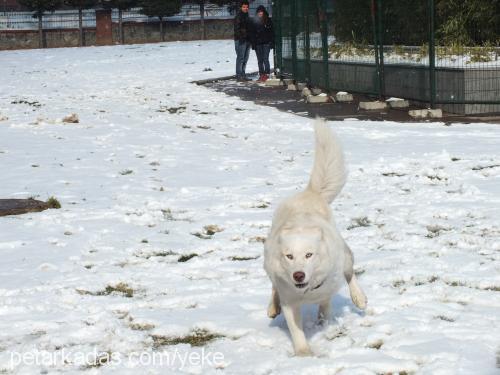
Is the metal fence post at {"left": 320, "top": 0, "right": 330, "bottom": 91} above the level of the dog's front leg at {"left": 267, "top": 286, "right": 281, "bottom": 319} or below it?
above

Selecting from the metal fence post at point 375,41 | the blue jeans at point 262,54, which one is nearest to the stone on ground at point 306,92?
the metal fence post at point 375,41

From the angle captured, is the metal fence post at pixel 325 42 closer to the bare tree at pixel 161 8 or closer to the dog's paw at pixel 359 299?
the dog's paw at pixel 359 299

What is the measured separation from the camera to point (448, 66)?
13961mm

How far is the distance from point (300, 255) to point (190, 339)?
104cm

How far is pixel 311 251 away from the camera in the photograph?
4.25m

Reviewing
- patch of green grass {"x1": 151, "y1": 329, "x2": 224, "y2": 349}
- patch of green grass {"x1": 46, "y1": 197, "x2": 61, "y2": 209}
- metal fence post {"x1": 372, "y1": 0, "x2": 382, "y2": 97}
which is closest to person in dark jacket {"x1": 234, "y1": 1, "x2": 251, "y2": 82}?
metal fence post {"x1": 372, "y1": 0, "x2": 382, "y2": 97}

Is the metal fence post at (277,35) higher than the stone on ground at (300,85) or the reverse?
higher

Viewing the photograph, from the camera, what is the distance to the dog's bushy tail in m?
5.18

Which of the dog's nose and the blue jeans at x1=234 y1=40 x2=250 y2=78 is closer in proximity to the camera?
the dog's nose

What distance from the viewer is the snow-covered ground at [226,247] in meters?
4.63

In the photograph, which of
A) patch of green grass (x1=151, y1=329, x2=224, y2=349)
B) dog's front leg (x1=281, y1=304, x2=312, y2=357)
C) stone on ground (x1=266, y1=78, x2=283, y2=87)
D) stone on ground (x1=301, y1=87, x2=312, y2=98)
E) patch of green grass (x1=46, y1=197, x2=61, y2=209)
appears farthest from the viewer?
stone on ground (x1=266, y1=78, x2=283, y2=87)

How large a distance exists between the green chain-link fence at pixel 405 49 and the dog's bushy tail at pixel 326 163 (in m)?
8.93

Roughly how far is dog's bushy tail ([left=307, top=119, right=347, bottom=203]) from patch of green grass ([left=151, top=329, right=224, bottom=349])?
1069 mm

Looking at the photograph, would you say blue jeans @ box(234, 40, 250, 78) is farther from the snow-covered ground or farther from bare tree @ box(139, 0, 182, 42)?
bare tree @ box(139, 0, 182, 42)
